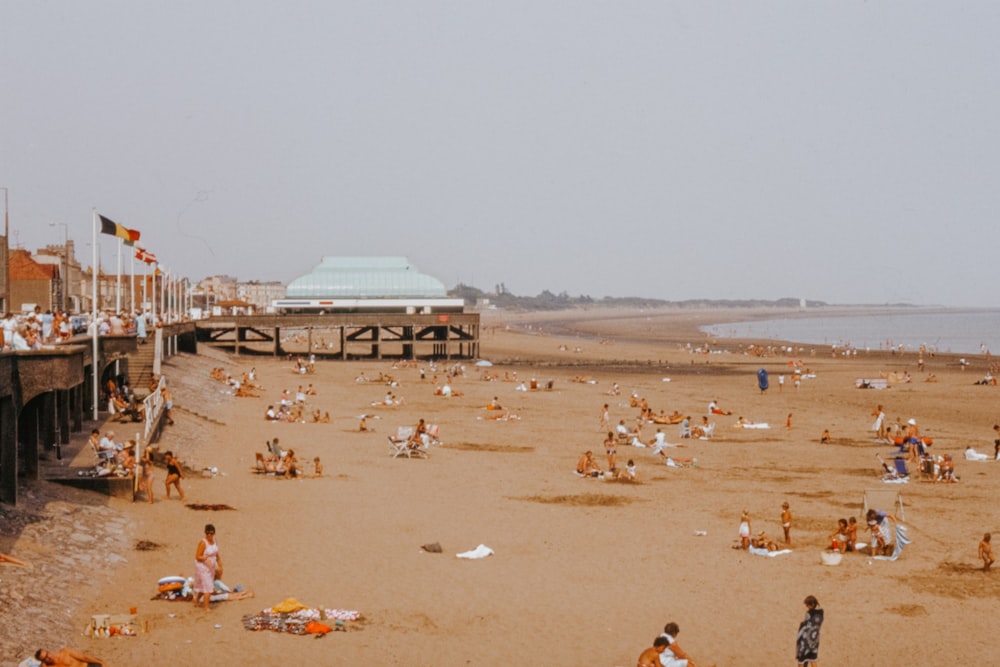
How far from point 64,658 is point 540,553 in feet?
28.9

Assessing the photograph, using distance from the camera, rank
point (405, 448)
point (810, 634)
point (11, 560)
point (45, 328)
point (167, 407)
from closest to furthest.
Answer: point (810, 634) → point (11, 560) → point (45, 328) → point (405, 448) → point (167, 407)

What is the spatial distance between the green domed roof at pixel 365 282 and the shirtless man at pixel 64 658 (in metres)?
72.0

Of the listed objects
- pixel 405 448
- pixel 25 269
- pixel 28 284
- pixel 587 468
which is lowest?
pixel 587 468

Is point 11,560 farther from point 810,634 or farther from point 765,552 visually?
point 765,552

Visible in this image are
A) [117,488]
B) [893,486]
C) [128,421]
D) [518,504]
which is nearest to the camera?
[117,488]

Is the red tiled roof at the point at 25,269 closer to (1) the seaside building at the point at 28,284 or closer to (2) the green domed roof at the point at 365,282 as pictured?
(1) the seaside building at the point at 28,284

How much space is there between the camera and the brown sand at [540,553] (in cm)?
1307

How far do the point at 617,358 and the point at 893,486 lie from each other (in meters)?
56.1

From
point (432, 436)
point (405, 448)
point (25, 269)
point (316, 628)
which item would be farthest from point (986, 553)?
point (25, 269)

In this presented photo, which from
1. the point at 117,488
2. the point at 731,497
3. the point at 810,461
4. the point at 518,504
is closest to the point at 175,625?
the point at 117,488

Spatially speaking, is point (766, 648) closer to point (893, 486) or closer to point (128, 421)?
point (893, 486)

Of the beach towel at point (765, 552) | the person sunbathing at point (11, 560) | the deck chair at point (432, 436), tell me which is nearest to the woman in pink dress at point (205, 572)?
the person sunbathing at point (11, 560)

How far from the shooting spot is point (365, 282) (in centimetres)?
8581

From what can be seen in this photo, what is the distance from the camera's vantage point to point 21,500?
55.0 feet
